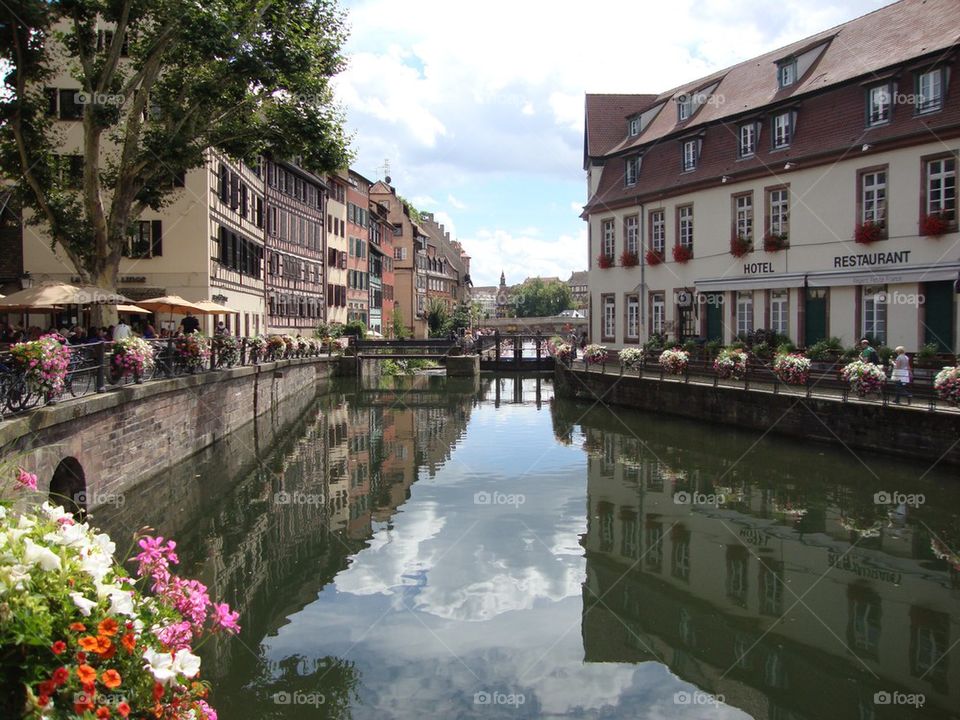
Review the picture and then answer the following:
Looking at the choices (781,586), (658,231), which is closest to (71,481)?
(781,586)

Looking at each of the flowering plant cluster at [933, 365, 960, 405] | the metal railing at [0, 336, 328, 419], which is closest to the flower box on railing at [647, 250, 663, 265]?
the metal railing at [0, 336, 328, 419]

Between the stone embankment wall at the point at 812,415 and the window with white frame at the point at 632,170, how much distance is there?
380 inches

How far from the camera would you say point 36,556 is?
2.73 m

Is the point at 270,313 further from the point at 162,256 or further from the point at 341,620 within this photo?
the point at 341,620

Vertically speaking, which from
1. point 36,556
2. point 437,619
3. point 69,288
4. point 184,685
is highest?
point 69,288

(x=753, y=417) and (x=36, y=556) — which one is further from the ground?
(x=36, y=556)

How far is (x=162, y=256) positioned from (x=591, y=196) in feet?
59.0

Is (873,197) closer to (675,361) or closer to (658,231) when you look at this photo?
(675,361)

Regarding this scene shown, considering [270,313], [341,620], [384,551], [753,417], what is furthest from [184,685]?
[270,313]

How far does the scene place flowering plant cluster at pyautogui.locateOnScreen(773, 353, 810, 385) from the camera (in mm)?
21062

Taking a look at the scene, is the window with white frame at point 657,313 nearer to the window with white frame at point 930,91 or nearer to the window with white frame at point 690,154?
the window with white frame at point 690,154

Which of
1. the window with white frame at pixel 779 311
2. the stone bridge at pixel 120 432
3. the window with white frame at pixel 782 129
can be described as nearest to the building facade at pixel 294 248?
the stone bridge at pixel 120 432

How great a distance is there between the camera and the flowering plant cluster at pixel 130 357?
48.1ft

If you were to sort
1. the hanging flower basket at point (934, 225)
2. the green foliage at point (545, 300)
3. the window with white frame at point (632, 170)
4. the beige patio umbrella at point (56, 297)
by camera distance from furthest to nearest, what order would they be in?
the green foliage at point (545, 300)
the window with white frame at point (632, 170)
the hanging flower basket at point (934, 225)
the beige patio umbrella at point (56, 297)
